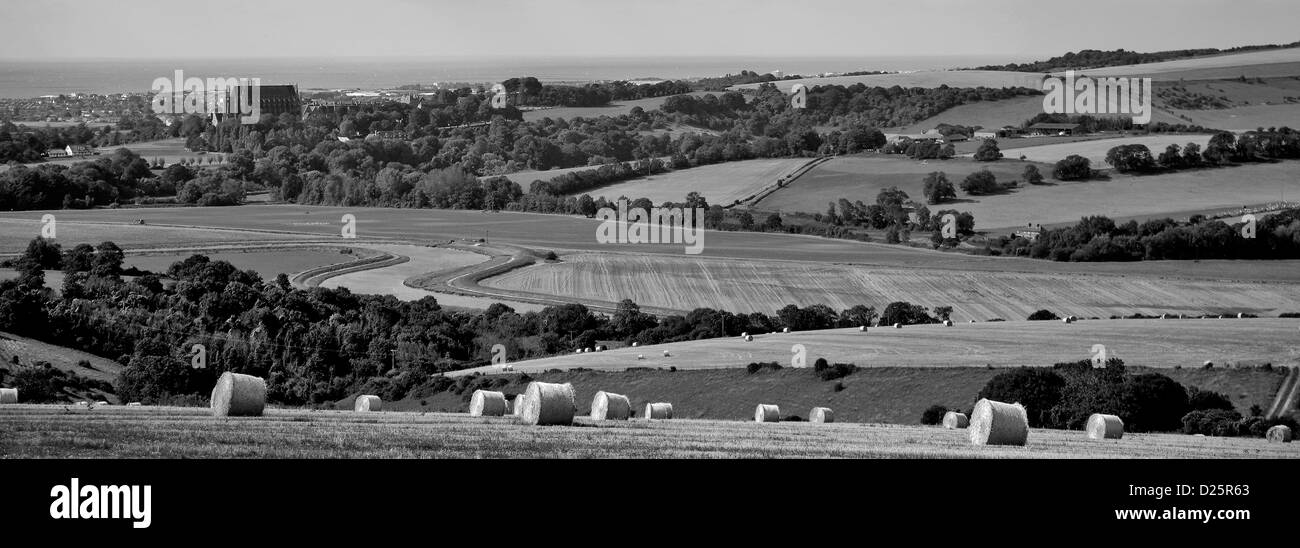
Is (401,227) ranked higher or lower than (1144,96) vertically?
lower

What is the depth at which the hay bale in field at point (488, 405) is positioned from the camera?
27.7 meters

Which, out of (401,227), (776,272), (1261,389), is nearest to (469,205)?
(401,227)

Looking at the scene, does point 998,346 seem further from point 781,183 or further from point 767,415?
point 781,183

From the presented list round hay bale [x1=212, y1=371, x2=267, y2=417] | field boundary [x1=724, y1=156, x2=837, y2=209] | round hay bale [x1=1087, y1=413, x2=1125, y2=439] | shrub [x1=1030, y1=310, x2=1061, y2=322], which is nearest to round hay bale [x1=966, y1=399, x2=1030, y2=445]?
round hay bale [x1=1087, y1=413, x2=1125, y2=439]

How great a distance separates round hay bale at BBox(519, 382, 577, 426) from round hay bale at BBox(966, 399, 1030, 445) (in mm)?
6529

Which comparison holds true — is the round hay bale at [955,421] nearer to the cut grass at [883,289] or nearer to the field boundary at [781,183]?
the cut grass at [883,289]

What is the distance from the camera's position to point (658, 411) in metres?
33.3

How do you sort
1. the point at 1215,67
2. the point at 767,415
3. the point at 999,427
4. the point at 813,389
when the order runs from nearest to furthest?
1. the point at 999,427
2. the point at 767,415
3. the point at 813,389
4. the point at 1215,67

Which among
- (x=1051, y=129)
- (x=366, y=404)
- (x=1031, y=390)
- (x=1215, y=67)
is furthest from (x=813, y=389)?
(x=1215, y=67)

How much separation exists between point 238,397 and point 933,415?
21045 mm

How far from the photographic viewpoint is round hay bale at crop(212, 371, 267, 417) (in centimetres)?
2359

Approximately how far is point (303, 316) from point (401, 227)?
50.3 metres
